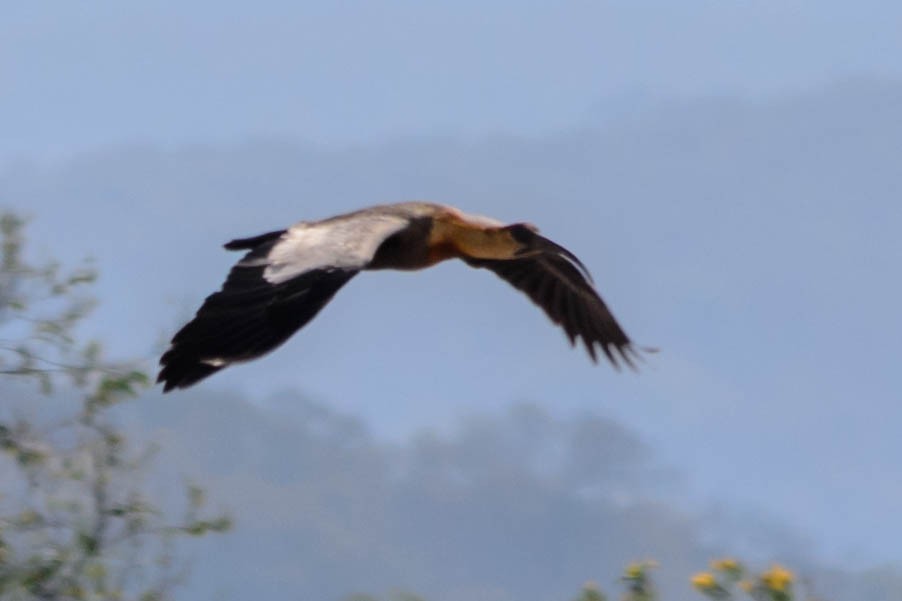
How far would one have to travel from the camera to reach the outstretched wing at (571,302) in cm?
984

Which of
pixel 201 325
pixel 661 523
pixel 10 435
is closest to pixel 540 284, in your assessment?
pixel 10 435

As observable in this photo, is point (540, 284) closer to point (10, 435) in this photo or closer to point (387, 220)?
point (387, 220)

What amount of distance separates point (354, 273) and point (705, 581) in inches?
54.5

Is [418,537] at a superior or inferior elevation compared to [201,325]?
superior

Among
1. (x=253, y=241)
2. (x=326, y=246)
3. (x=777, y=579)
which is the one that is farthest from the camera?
(x=253, y=241)

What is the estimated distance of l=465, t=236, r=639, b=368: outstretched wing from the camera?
9.84m

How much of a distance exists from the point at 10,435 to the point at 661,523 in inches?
2221

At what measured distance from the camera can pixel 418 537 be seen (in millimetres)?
114688

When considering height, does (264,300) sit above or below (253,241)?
below

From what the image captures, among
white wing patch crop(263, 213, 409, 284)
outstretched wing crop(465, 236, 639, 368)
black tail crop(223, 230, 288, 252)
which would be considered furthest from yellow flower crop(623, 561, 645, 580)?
outstretched wing crop(465, 236, 639, 368)

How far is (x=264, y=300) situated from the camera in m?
7.16

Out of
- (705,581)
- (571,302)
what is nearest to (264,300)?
(705,581)

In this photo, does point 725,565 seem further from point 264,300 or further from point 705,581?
point 264,300

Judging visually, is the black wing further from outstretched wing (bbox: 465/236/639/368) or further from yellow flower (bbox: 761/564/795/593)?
outstretched wing (bbox: 465/236/639/368)
